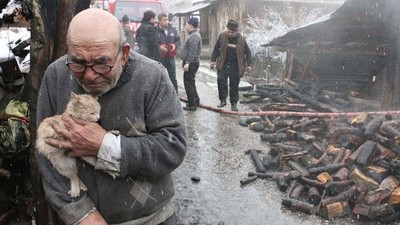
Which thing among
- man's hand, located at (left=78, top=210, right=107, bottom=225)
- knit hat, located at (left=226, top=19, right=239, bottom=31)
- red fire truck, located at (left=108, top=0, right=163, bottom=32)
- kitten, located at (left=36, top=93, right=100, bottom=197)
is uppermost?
red fire truck, located at (left=108, top=0, right=163, bottom=32)

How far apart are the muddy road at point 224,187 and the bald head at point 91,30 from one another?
3.50 metres

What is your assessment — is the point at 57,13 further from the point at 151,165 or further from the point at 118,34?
the point at 151,165

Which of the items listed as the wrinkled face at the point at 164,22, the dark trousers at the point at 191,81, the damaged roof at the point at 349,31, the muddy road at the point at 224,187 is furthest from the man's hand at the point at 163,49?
the damaged roof at the point at 349,31

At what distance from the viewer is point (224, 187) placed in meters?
5.77

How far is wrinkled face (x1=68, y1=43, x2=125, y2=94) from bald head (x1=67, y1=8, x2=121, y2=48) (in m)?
0.02

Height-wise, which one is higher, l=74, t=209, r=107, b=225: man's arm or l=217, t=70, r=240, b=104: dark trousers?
l=74, t=209, r=107, b=225: man's arm

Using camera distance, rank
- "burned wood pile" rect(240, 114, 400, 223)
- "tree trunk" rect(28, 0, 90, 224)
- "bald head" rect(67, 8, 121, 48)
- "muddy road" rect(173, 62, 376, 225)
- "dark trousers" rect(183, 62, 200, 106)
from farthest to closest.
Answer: "dark trousers" rect(183, 62, 200, 106) < "burned wood pile" rect(240, 114, 400, 223) < "muddy road" rect(173, 62, 376, 225) < "tree trunk" rect(28, 0, 90, 224) < "bald head" rect(67, 8, 121, 48)

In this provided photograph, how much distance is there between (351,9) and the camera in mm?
9047

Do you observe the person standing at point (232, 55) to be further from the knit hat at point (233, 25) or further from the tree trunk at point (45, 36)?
the tree trunk at point (45, 36)

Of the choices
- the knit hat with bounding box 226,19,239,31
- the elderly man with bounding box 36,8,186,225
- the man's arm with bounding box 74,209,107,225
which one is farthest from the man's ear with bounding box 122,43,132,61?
the knit hat with bounding box 226,19,239,31

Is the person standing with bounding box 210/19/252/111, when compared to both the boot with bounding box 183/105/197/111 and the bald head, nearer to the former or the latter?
the boot with bounding box 183/105/197/111

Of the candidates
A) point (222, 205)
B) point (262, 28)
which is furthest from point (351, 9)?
point (262, 28)

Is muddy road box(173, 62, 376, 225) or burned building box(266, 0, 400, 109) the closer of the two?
muddy road box(173, 62, 376, 225)

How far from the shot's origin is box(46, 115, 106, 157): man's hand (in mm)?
1808
